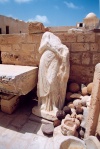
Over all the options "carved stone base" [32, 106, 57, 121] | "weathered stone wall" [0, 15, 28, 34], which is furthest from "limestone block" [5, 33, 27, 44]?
"weathered stone wall" [0, 15, 28, 34]

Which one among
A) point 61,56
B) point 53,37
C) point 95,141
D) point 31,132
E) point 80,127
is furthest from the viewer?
point 53,37

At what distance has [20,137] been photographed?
223 cm

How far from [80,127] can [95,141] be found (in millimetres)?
631

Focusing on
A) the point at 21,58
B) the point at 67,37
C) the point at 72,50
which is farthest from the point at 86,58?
the point at 21,58

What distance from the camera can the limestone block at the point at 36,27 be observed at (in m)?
3.27

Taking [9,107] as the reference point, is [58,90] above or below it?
above

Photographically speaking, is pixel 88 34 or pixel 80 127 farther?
pixel 88 34

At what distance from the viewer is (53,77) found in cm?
262

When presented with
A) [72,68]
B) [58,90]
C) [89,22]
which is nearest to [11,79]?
[58,90]

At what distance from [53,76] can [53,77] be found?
2 cm

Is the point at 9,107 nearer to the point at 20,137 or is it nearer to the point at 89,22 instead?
the point at 20,137

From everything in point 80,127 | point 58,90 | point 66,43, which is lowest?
point 80,127

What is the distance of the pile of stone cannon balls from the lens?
84.7 inches

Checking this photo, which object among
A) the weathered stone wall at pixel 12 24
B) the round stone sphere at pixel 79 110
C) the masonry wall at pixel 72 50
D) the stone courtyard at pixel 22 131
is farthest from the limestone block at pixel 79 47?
the weathered stone wall at pixel 12 24
